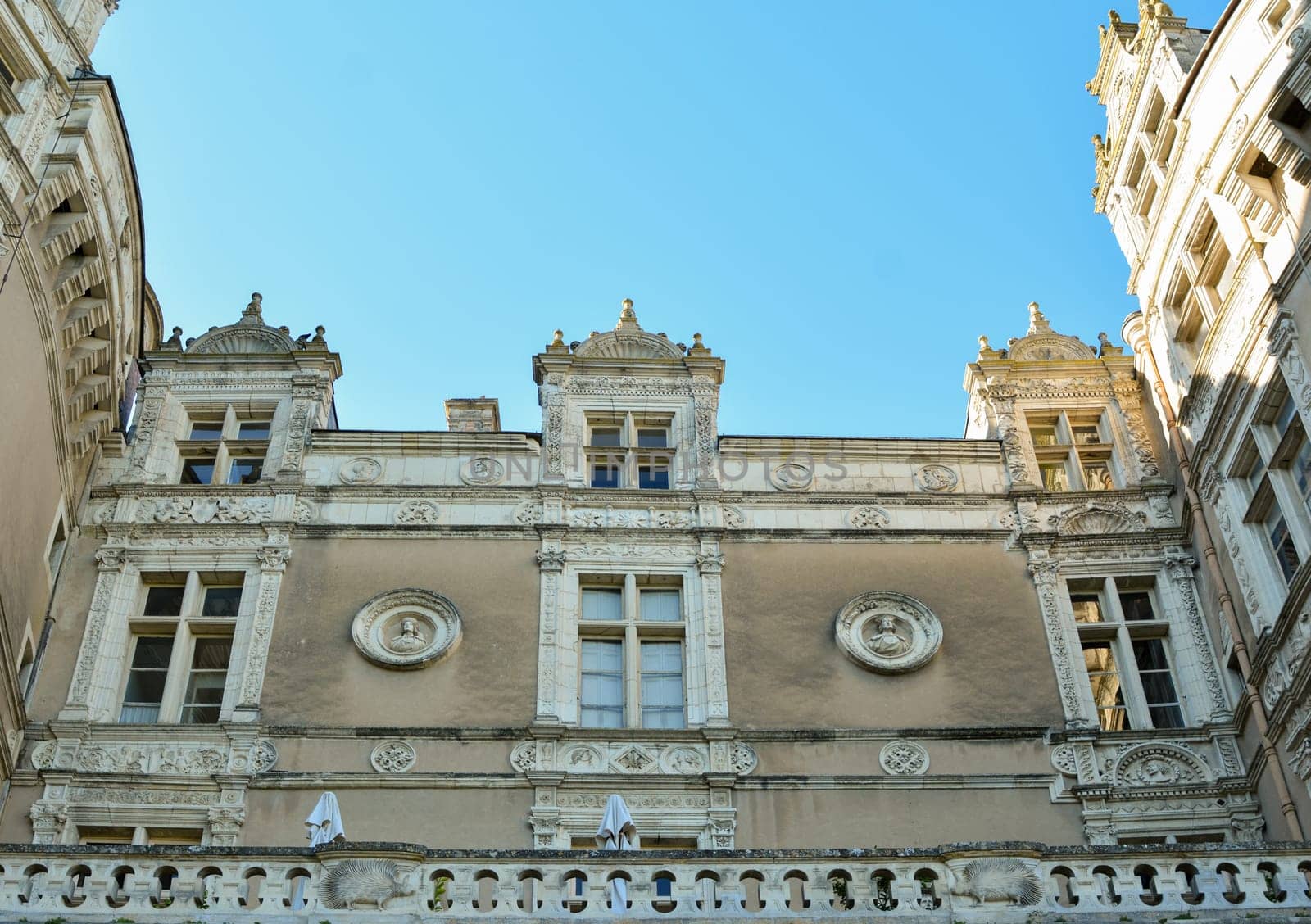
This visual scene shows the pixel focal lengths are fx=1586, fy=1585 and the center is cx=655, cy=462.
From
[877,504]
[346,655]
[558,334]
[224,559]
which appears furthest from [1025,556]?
[224,559]

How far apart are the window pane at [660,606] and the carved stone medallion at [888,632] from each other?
2.21 m

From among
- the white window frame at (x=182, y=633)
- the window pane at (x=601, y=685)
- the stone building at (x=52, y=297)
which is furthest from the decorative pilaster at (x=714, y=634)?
the stone building at (x=52, y=297)

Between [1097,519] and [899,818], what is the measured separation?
5735mm

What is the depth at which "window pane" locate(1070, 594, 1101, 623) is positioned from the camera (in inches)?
859

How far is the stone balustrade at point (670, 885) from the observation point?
14445 mm

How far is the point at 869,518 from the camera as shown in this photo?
2255 cm

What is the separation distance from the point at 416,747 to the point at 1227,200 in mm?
12294

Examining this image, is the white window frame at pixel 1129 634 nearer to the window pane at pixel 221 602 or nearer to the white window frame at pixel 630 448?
the white window frame at pixel 630 448

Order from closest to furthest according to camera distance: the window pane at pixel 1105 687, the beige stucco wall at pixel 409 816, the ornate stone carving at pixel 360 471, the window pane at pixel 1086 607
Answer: the beige stucco wall at pixel 409 816
the window pane at pixel 1105 687
the window pane at pixel 1086 607
the ornate stone carving at pixel 360 471

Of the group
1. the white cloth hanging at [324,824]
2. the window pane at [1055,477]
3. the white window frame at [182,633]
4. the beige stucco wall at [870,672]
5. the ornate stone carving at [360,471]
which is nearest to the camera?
the white cloth hanging at [324,824]

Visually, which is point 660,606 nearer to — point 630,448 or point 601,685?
point 601,685

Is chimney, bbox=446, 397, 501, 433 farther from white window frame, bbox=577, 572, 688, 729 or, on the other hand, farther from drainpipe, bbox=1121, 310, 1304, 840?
drainpipe, bbox=1121, 310, 1304, 840

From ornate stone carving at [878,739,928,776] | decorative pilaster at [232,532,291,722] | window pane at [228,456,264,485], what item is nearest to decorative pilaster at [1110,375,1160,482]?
ornate stone carving at [878,739,928,776]

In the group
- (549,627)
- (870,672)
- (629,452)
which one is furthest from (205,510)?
(870,672)
